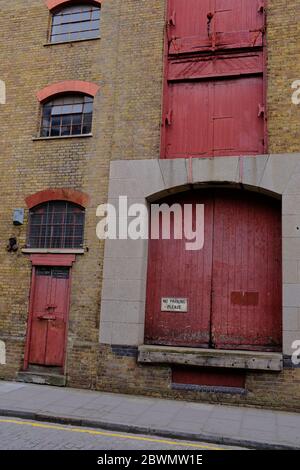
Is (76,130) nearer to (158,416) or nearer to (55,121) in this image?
(55,121)

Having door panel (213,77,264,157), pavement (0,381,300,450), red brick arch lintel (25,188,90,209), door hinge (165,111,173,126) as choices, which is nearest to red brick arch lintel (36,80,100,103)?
door hinge (165,111,173,126)

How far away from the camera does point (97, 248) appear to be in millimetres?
10797

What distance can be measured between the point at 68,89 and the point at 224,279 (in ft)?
21.0

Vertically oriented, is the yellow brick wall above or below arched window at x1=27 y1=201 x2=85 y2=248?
above

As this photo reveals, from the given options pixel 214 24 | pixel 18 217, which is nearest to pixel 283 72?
pixel 214 24

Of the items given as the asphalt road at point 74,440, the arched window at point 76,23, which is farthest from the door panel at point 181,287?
the arched window at point 76,23

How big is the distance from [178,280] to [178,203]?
1.86 metres

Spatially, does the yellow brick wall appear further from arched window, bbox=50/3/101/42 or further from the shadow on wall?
the shadow on wall

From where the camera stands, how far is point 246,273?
1022 centimetres

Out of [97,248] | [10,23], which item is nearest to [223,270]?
[97,248]

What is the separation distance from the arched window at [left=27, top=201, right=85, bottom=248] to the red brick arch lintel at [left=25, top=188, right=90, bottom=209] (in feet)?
0.47

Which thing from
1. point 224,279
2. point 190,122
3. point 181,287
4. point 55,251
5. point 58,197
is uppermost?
point 190,122

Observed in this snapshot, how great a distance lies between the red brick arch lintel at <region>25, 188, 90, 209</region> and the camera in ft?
36.5

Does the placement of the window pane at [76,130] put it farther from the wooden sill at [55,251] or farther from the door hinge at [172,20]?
the door hinge at [172,20]
